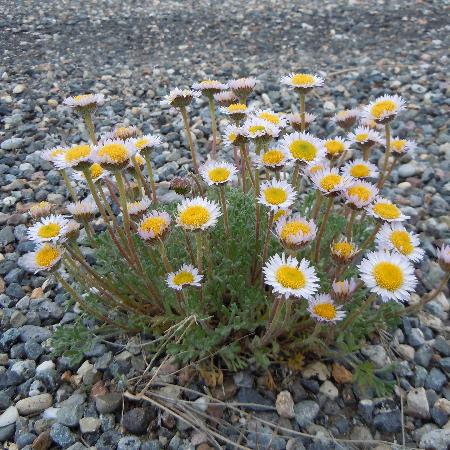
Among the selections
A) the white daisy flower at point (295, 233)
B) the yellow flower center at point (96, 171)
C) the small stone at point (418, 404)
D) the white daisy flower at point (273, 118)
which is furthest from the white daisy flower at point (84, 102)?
the small stone at point (418, 404)

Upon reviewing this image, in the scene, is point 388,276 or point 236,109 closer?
point 388,276

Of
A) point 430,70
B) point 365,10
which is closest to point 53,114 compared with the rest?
point 430,70

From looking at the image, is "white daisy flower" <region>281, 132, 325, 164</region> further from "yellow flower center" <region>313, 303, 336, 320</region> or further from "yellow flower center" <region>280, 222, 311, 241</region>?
"yellow flower center" <region>313, 303, 336, 320</region>

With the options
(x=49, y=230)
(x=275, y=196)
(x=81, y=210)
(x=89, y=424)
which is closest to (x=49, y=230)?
(x=49, y=230)

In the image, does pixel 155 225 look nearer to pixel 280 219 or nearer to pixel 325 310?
pixel 280 219

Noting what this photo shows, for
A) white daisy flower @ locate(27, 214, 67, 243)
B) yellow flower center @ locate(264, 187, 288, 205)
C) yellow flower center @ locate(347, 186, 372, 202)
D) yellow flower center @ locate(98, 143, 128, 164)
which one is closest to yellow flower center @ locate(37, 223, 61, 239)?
white daisy flower @ locate(27, 214, 67, 243)
